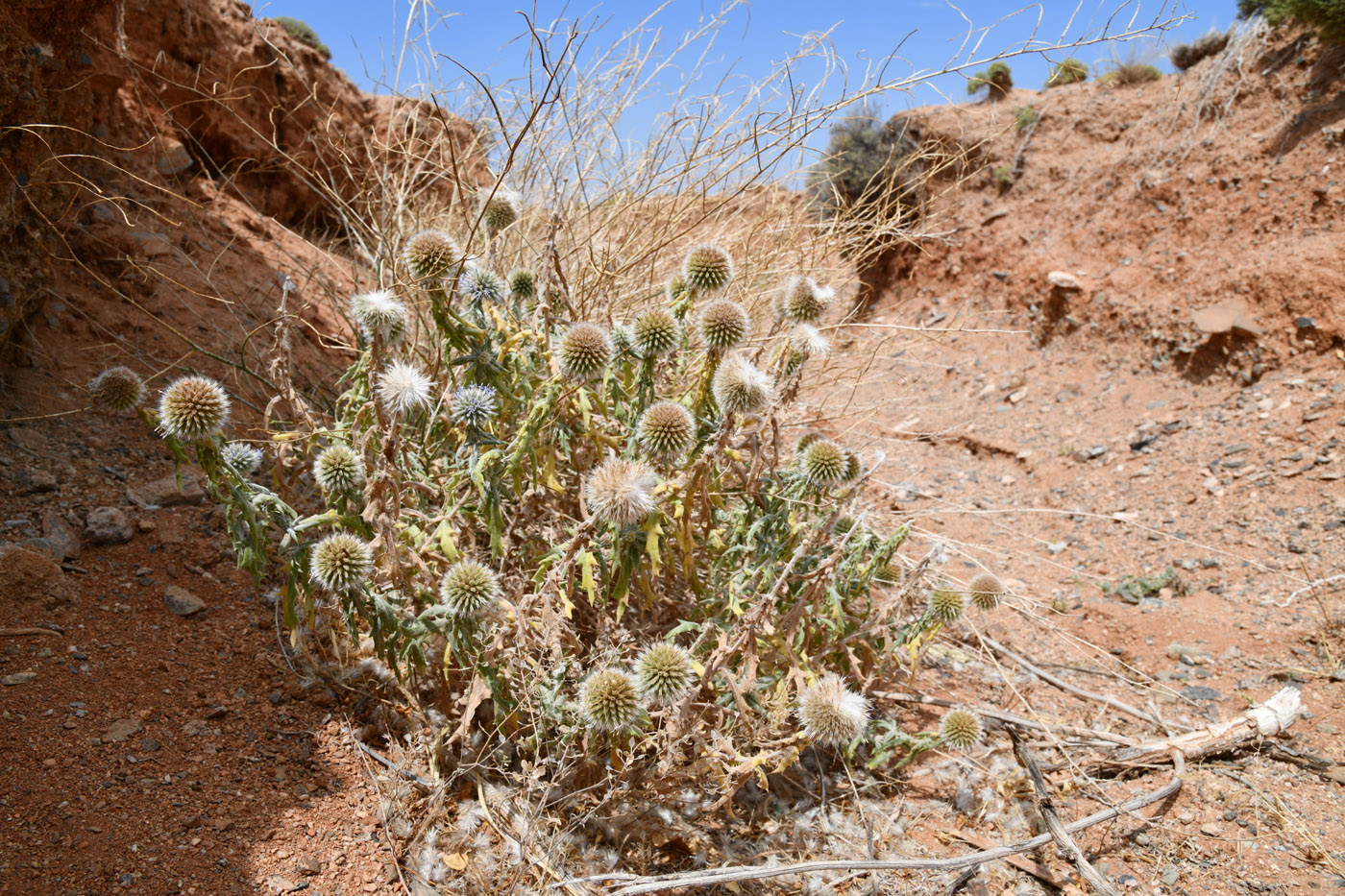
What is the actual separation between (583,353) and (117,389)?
1.31 metres

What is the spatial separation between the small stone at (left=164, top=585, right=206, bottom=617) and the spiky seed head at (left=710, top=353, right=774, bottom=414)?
2055 millimetres

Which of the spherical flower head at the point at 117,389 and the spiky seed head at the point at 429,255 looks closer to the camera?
the spherical flower head at the point at 117,389

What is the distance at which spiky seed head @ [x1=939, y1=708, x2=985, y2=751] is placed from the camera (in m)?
2.54

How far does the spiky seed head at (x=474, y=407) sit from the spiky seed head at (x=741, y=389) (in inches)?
28.5

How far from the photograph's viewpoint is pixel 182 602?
272 centimetres

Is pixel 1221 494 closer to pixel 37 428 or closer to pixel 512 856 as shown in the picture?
pixel 512 856

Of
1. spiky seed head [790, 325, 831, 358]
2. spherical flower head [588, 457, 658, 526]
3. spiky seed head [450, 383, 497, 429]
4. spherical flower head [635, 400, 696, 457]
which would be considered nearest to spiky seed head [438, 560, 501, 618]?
spherical flower head [588, 457, 658, 526]

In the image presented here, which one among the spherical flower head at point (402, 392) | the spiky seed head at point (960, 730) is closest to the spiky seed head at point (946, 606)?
the spiky seed head at point (960, 730)

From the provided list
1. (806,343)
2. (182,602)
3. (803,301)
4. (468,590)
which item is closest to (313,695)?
(182,602)

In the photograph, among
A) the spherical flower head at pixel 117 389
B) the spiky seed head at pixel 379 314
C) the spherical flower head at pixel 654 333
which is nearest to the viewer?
the spherical flower head at pixel 117 389

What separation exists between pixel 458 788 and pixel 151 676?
1093mm

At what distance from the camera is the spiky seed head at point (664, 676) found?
82.9 inches

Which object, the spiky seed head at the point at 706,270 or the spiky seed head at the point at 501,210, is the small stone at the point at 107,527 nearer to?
the spiky seed head at the point at 501,210

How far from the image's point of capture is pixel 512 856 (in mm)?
2111
